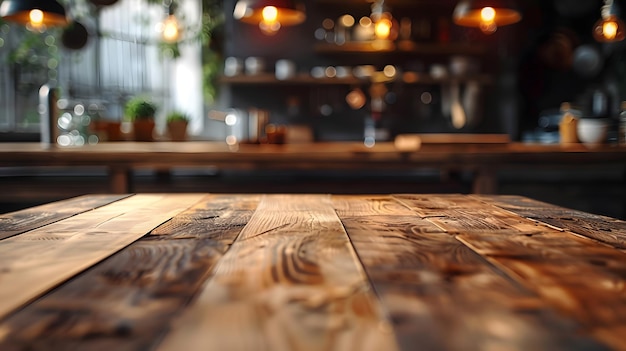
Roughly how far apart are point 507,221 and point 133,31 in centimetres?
633

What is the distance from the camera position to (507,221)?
1.16 m

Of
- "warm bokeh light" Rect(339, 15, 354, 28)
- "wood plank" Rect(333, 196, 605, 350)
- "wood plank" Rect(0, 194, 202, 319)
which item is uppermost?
"warm bokeh light" Rect(339, 15, 354, 28)

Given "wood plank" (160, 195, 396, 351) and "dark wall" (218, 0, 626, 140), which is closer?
"wood plank" (160, 195, 396, 351)

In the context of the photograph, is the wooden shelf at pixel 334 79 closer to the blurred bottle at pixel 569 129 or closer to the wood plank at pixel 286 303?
the blurred bottle at pixel 569 129

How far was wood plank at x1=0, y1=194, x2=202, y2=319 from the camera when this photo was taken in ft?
2.19

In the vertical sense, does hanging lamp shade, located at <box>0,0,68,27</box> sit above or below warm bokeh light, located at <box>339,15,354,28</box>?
below

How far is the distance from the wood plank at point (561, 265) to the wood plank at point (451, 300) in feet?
0.07

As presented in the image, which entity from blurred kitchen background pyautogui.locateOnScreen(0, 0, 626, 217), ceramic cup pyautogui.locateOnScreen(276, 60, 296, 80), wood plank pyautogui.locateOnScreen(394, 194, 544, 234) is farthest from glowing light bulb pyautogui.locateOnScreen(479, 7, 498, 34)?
ceramic cup pyautogui.locateOnScreen(276, 60, 296, 80)

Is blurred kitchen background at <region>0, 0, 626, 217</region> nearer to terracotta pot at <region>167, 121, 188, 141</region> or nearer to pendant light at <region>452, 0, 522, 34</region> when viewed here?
terracotta pot at <region>167, 121, 188, 141</region>

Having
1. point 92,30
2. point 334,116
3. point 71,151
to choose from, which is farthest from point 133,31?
point 71,151

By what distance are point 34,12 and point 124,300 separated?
110 inches

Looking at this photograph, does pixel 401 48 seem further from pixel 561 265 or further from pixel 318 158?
pixel 561 265

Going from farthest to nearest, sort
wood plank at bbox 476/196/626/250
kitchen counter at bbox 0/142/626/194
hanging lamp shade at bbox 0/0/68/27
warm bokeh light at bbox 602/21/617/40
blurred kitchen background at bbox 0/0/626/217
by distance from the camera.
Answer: blurred kitchen background at bbox 0/0/626/217 < warm bokeh light at bbox 602/21/617/40 < hanging lamp shade at bbox 0/0/68/27 < kitchen counter at bbox 0/142/626/194 < wood plank at bbox 476/196/626/250

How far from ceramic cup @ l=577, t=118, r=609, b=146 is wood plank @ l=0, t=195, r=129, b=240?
239cm
